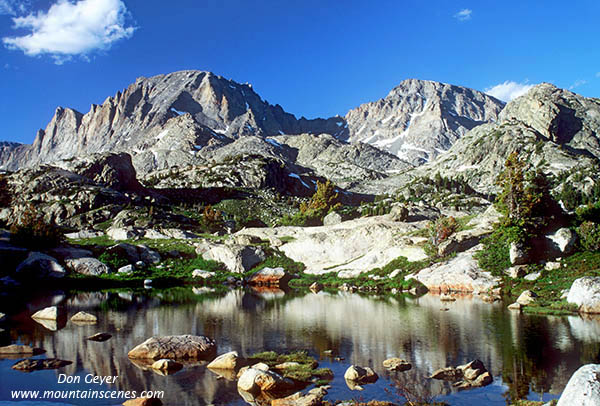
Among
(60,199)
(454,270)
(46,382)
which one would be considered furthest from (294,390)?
(60,199)

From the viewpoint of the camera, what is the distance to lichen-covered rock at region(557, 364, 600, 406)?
33.8ft

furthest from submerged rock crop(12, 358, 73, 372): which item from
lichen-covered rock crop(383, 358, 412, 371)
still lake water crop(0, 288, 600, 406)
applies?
lichen-covered rock crop(383, 358, 412, 371)

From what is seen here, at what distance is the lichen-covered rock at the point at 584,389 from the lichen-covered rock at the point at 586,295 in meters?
26.5

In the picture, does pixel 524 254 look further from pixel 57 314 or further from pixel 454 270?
pixel 57 314

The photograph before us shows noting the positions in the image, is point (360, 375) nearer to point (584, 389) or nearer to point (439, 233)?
point (584, 389)

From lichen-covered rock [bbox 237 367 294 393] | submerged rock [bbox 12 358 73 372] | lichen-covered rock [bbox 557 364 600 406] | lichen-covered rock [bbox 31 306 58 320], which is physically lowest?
lichen-covered rock [bbox 237 367 294 393]

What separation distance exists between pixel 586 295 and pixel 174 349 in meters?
32.4

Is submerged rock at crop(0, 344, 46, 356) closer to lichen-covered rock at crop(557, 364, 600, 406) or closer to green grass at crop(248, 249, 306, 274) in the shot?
lichen-covered rock at crop(557, 364, 600, 406)

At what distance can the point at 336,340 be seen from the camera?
26.2 metres

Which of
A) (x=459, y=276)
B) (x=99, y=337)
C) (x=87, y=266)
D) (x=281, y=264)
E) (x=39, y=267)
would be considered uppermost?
(x=39, y=267)

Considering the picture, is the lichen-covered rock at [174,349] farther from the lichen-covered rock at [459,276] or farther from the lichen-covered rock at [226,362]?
the lichen-covered rock at [459,276]

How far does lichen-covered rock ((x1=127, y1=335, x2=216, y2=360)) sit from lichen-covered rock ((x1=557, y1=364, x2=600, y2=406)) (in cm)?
1678

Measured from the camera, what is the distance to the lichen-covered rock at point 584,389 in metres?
10.3

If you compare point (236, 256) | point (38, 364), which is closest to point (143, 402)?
point (38, 364)
